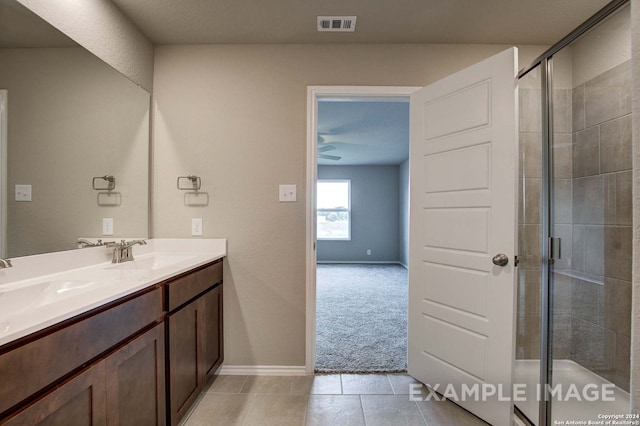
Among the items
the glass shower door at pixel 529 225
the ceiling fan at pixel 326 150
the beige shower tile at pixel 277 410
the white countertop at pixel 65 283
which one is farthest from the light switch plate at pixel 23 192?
the ceiling fan at pixel 326 150

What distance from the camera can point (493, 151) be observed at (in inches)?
64.8

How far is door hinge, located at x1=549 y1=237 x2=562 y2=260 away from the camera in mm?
1582

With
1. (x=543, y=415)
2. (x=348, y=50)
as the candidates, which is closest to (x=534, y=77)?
(x=348, y=50)

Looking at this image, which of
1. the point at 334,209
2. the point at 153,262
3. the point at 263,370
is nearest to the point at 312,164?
the point at 153,262

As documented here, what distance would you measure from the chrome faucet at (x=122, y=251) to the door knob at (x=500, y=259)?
7.07ft

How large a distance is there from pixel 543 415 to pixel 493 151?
1.43 meters

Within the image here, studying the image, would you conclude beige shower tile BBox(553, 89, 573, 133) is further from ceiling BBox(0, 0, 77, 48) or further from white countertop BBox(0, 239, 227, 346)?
ceiling BBox(0, 0, 77, 48)

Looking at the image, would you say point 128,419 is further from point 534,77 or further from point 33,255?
point 534,77

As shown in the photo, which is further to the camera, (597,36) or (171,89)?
(171,89)

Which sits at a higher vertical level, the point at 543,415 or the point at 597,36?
the point at 597,36

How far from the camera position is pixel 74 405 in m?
0.91

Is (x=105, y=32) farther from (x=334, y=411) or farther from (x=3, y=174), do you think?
(x=334, y=411)

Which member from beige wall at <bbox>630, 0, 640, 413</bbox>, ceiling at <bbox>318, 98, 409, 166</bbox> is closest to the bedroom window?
ceiling at <bbox>318, 98, 409, 166</bbox>

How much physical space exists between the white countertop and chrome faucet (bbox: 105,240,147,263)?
0.14 feet
